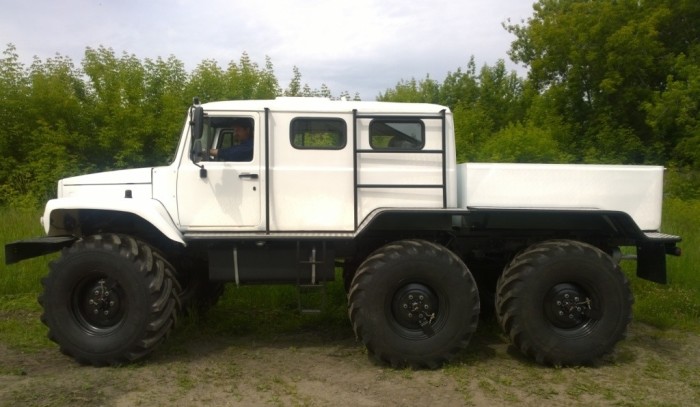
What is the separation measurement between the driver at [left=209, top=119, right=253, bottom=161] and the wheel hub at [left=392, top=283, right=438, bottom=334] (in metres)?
1.96

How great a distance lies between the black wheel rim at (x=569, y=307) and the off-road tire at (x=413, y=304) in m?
0.75

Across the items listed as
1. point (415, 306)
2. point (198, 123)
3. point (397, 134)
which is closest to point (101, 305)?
point (198, 123)

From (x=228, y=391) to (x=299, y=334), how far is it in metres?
1.87

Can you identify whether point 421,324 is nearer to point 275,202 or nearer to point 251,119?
point 275,202

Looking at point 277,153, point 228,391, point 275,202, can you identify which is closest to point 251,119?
point 277,153

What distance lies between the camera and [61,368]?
5336 mm

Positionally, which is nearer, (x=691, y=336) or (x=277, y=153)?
(x=277, y=153)

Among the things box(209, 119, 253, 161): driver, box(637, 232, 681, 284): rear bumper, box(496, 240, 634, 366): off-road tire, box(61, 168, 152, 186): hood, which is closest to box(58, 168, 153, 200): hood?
box(61, 168, 152, 186): hood

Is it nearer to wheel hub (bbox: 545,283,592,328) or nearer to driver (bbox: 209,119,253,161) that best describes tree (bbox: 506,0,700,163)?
wheel hub (bbox: 545,283,592,328)

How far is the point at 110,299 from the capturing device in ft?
17.6

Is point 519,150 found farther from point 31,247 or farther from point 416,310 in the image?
point 31,247

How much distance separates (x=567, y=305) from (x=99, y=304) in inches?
175

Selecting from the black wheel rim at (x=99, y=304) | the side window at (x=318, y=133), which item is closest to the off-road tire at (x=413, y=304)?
the side window at (x=318, y=133)

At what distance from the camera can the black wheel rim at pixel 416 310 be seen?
17.4 ft
